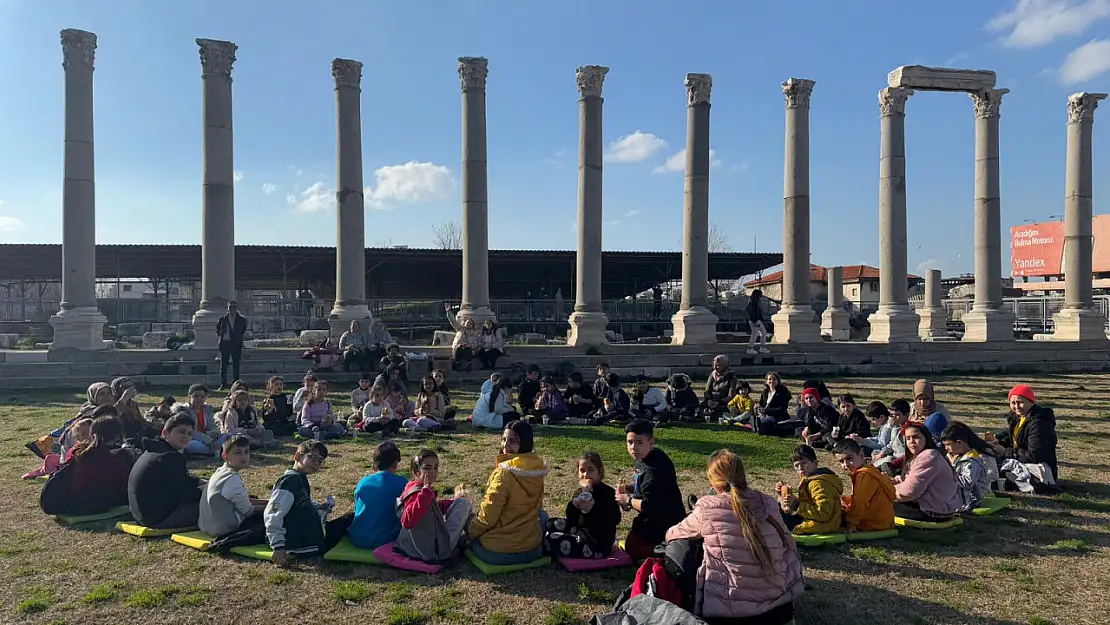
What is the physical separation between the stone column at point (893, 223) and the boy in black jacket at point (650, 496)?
21.5 metres

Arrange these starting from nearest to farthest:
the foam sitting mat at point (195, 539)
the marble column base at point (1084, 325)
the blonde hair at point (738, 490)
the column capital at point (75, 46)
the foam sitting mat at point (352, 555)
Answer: the blonde hair at point (738, 490) < the foam sitting mat at point (352, 555) < the foam sitting mat at point (195, 539) < the column capital at point (75, 46) < the marble column base at point (1084, 325)

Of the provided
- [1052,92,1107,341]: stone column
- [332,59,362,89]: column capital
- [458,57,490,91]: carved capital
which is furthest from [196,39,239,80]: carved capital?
[1052,92,1107,341]: stone column

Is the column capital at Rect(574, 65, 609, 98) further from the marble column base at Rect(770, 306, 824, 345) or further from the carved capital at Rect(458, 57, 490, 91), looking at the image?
the marble column base at Rect(770, 306, 824, 345)

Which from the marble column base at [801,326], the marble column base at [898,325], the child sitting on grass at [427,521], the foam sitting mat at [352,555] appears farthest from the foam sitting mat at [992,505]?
the marble column base at [898,325]

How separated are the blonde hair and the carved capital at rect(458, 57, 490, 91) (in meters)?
19.3

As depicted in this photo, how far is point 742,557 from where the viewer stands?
452 cm

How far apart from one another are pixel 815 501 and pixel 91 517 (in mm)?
6779

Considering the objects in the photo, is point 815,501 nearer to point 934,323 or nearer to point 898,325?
point 898,325

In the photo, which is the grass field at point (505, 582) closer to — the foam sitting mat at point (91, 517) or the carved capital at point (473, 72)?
the foam sitting mat at point (91, 517)

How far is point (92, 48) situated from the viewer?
20219 mm

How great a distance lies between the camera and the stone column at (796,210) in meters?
24.2

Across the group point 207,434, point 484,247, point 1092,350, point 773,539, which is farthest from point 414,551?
point 1092,350

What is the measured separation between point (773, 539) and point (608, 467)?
492 centimetres

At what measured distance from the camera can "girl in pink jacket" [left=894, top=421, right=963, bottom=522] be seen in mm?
7016
